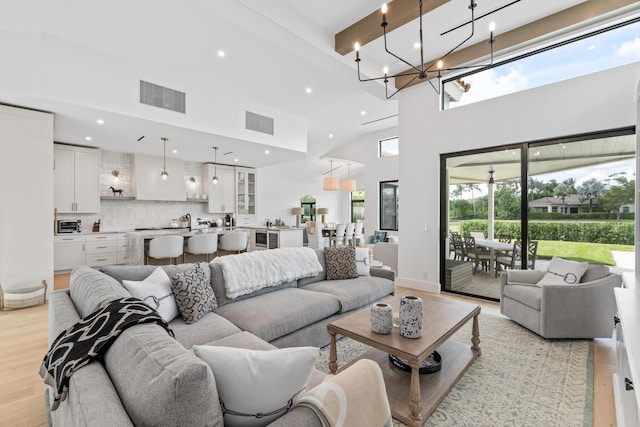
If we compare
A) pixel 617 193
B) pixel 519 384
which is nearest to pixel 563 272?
pixel 617 193

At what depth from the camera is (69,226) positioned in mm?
5699

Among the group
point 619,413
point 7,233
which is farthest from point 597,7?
point 7,233

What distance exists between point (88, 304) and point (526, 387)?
117 inches

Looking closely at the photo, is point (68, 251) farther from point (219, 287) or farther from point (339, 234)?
point (339, 234)

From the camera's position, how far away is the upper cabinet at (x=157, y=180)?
6605 millimetres

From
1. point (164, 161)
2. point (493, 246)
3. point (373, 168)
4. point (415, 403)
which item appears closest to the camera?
point (415, 403)

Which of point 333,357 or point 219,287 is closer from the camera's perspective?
point 333,357

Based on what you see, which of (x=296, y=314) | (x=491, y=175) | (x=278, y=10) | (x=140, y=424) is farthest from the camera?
(x=491, y=175)

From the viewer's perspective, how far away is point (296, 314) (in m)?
2.47

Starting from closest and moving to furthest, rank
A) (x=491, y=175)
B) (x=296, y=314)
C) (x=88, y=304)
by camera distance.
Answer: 1. (x=88, y=304)
2. (x=296, y=314)
3. (x=491, y=175)

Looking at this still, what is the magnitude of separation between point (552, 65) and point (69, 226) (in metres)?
8.46

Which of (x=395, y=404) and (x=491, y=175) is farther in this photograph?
(x=491, y=175)

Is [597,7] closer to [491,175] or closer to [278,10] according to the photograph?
[491,175]

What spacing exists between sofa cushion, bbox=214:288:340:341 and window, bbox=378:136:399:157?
21.8 ft
